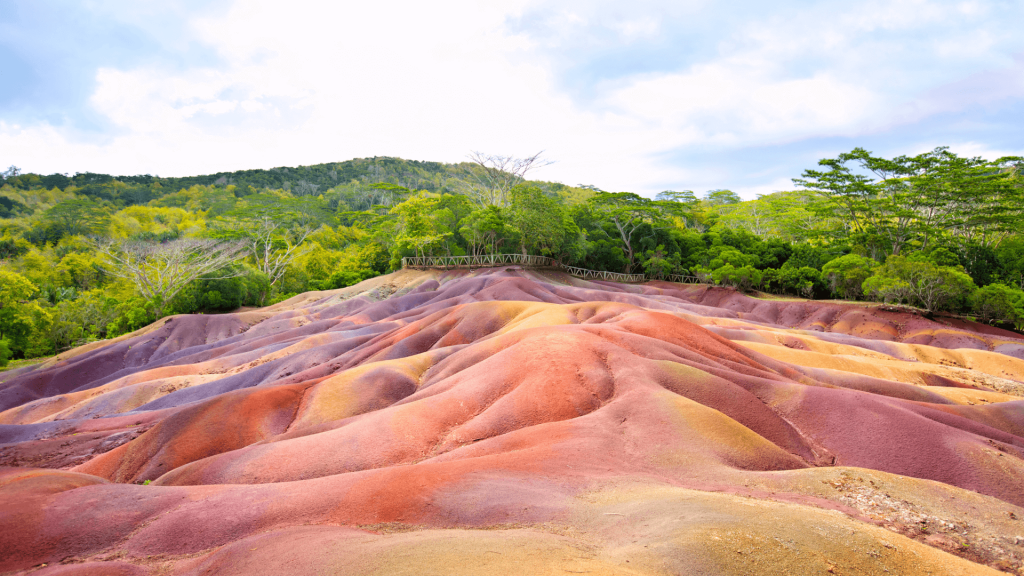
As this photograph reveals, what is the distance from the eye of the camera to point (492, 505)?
7539mm

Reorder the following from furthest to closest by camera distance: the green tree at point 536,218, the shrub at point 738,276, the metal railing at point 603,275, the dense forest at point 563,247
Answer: the metal railing at point 603,275 < the green tree at point 536,218 < the shrub at point 738,276 < the dense forest at point 563,247

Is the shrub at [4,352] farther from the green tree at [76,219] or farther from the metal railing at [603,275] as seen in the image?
the metal railing at [603,275]

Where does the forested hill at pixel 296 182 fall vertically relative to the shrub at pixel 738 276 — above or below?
above

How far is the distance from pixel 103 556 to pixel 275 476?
4434 millimetres

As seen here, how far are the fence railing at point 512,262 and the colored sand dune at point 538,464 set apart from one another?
85.7 feet

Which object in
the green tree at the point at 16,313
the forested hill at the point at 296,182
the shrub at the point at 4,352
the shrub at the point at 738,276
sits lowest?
the shrub at the point at 4,352

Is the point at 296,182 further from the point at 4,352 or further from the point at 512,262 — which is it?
the point at 4,352

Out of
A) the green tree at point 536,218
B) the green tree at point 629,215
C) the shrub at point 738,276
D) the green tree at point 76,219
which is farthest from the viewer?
the green tree at point 76,219

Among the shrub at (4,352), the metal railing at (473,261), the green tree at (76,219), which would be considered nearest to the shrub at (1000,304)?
the metal railing at (473,261)

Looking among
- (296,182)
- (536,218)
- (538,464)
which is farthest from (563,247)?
(296,182)

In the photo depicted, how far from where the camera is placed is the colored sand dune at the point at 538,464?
5.97m

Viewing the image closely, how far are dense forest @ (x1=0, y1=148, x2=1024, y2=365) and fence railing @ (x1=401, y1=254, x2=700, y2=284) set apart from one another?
3.89 ft

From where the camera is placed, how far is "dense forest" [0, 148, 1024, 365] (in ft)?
123

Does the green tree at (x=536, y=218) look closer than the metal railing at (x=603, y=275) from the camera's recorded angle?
Yes
